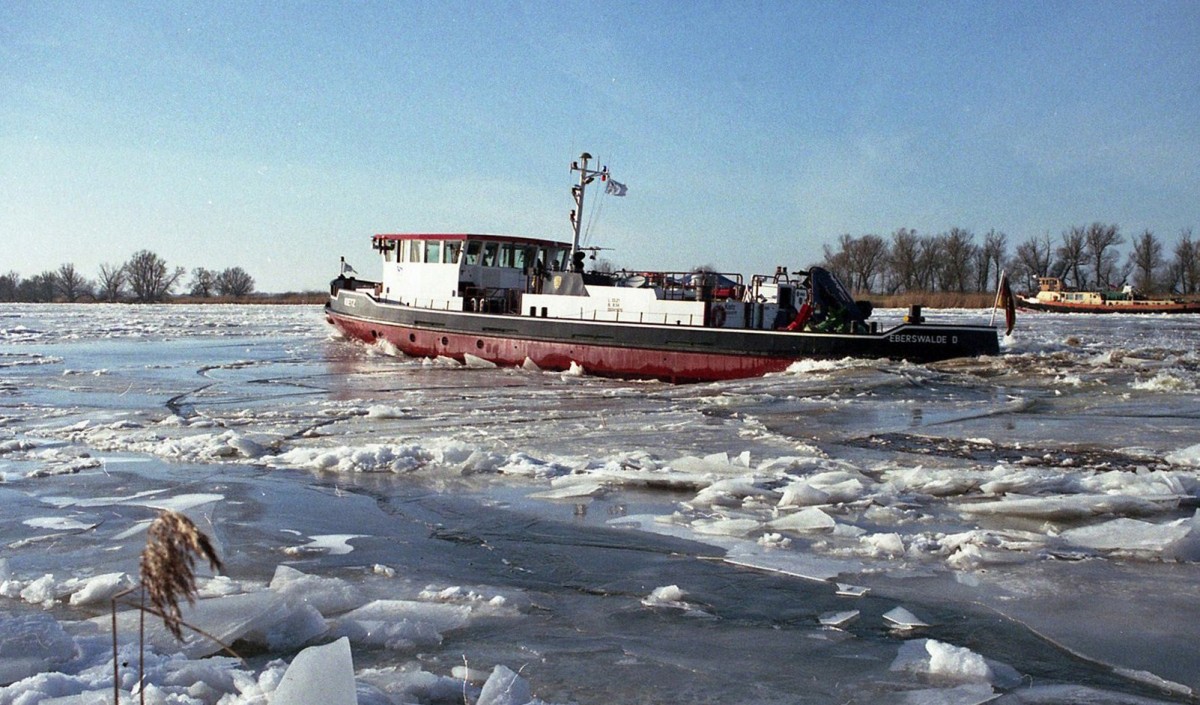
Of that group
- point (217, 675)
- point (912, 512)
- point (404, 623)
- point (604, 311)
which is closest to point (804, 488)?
point (912, 512)

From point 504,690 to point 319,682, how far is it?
2.23 ft

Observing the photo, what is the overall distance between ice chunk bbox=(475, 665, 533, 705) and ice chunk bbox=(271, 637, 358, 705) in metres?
0.52

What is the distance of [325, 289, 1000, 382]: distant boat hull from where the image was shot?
1716 cm

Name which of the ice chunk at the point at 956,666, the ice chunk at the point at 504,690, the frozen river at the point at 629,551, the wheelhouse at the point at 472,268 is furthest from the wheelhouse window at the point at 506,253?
the ice chunk at the point at 504,690

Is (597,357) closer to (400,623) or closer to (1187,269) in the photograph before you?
(400,623)

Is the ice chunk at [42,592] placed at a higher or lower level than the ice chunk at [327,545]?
higher

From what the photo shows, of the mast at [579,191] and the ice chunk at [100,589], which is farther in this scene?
the mast at [579,191]

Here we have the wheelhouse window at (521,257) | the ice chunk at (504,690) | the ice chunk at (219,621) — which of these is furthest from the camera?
the wheelhouse window at (521,257)

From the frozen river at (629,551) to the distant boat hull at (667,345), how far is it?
207 inches

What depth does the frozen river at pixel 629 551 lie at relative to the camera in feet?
10.8

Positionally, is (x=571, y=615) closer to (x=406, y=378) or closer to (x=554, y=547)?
(x=554, y=547)

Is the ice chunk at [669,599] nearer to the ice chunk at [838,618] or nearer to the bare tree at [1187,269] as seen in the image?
the ice chunk at [838,618]

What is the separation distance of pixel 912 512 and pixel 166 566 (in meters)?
5.10

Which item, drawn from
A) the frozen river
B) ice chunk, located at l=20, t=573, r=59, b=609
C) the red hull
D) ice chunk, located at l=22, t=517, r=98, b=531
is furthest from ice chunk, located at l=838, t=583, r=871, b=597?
the red hull
